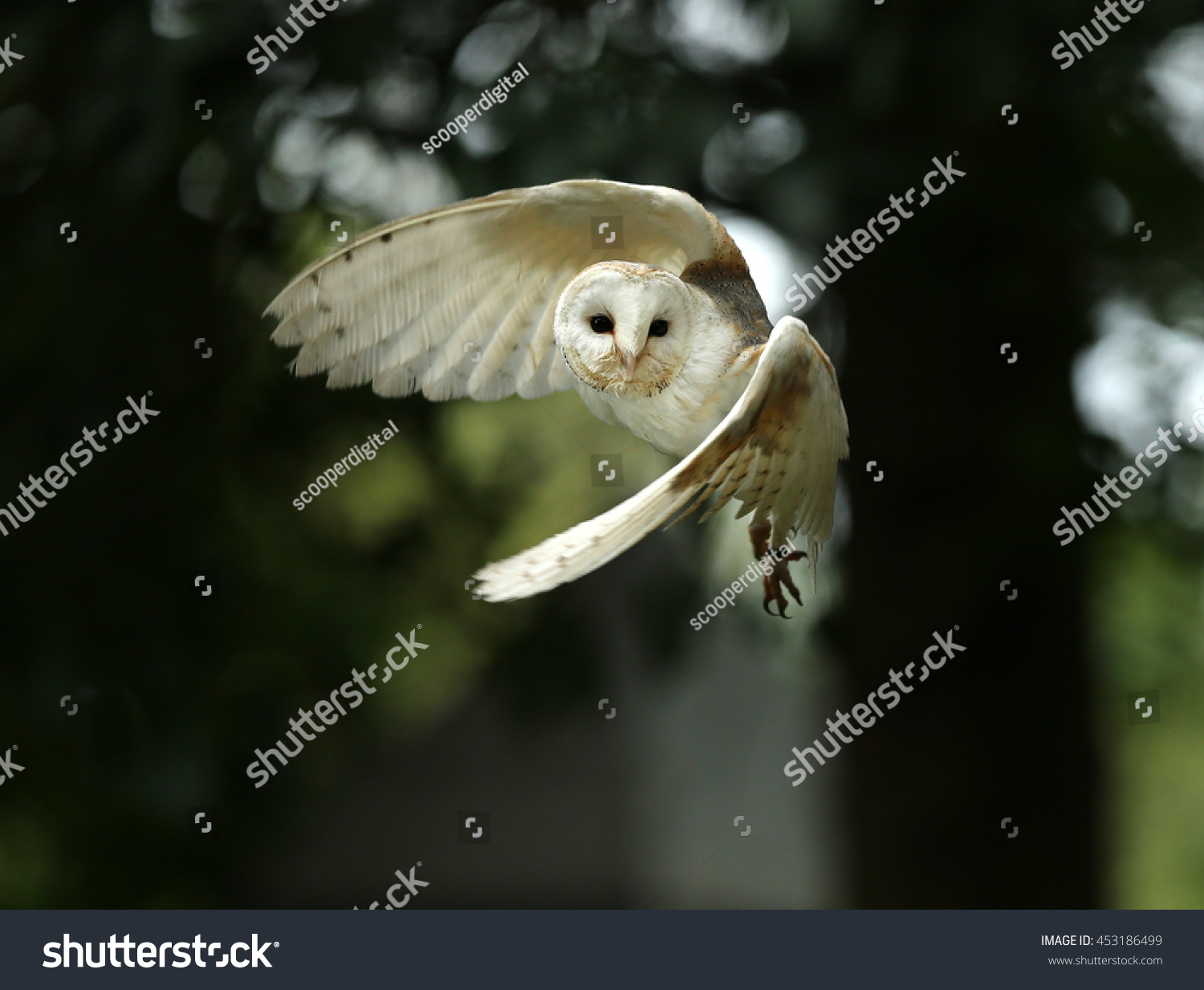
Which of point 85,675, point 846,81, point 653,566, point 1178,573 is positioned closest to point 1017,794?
point 1178,573

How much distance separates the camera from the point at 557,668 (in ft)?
6.09

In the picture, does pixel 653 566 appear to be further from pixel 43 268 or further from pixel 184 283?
pixel 43 268

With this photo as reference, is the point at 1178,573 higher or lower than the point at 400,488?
lower

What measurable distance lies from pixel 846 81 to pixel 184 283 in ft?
3.13
